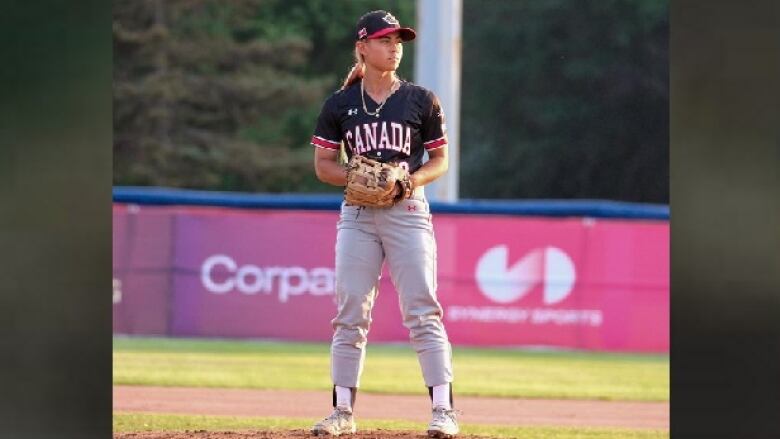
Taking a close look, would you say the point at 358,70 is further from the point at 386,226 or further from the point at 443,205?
the point at 443,205

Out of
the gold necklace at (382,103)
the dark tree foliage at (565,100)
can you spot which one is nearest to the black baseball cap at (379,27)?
the gold necklace at (382,103)

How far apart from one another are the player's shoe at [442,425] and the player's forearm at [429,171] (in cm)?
89

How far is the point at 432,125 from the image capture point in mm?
5633

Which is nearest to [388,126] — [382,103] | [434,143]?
[382,103]

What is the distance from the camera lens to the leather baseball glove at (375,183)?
5.29m

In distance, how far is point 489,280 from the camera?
16.6 meters

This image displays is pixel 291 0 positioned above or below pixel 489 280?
above

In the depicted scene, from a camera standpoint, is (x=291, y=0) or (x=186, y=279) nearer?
(x=186, y=279)
